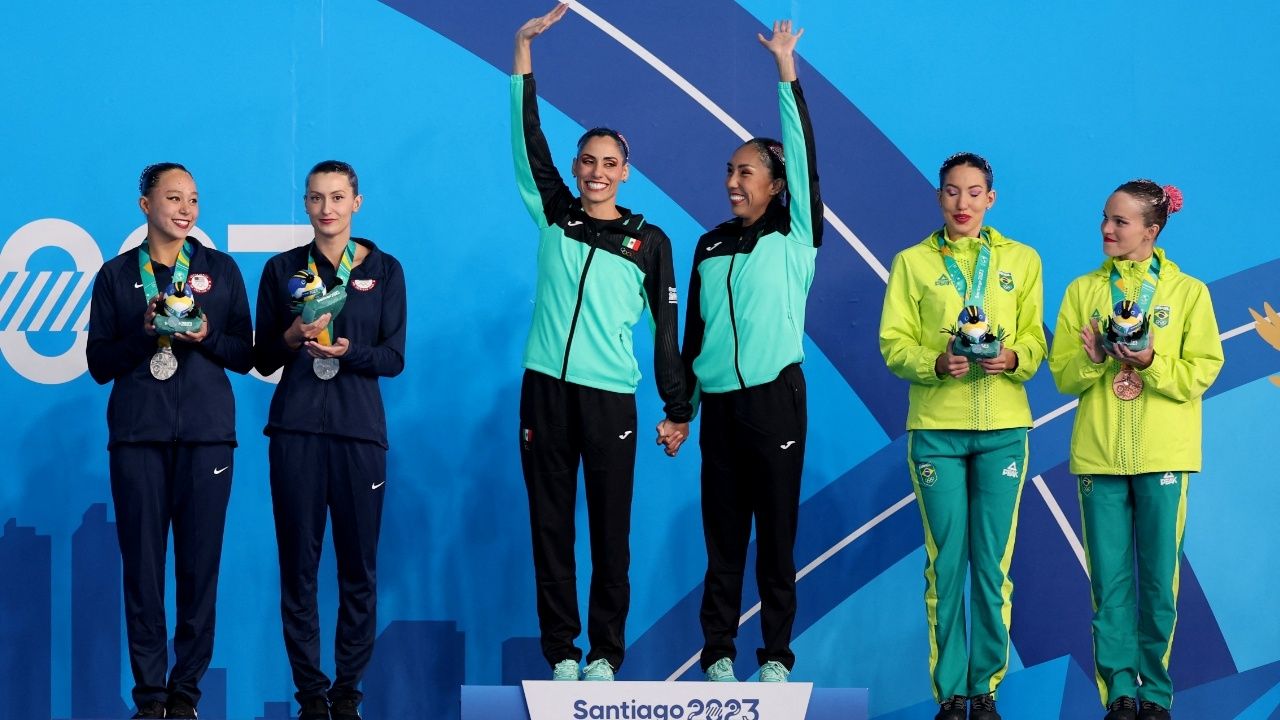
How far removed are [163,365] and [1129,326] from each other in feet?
9.35

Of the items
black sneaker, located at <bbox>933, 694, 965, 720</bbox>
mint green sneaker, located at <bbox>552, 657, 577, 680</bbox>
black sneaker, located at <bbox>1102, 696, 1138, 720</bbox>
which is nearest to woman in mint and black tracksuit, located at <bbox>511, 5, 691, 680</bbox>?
mint green sneaker, located at <bbox>552, 657, 577, 680</bbox>

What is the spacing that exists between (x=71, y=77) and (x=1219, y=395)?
4.65m

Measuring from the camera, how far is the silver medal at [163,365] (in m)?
4.13

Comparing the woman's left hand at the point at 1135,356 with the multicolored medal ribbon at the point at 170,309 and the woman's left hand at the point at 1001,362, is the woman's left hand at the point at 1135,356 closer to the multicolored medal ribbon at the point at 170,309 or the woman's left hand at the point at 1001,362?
the woman's left hand at the point at 1001,362

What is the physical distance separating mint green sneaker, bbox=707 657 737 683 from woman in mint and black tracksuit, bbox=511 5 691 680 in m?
0.28

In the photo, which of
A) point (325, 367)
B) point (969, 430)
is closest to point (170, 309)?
point (325, 367)

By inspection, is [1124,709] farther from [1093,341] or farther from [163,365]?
[163,365]

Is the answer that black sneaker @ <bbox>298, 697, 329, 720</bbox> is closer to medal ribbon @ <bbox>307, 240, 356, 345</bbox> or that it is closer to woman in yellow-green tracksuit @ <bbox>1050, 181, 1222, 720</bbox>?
medal ribbon @ <bbox>307, 240, 356, 345</bbox>

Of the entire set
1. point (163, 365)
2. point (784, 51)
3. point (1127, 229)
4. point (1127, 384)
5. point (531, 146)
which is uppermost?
point (784, 51)

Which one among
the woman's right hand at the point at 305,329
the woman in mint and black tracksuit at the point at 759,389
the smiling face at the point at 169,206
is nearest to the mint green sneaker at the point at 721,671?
the woman in mint and black tracksuit at the point at 759,389

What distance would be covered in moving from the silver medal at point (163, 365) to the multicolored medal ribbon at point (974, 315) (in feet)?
7.65

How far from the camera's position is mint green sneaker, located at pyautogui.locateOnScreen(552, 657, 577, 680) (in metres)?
4.06

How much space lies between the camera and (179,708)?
405 cm

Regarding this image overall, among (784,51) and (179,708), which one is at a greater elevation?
(784,51)
